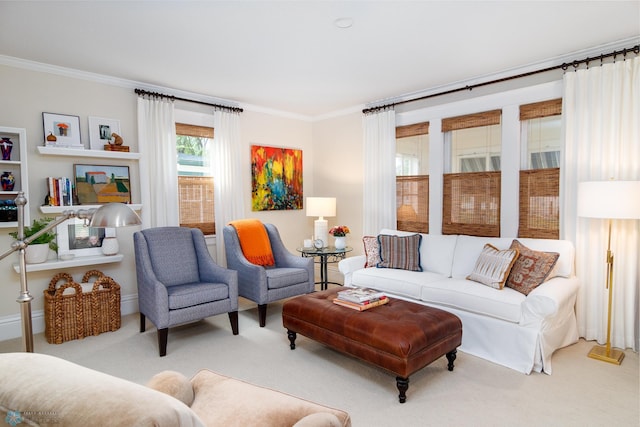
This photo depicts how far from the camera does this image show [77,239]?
3.88m

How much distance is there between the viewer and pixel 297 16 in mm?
2717

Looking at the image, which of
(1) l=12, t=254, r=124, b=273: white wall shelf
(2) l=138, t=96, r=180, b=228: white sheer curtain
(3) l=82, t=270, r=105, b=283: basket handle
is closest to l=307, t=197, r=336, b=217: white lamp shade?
(2) l=138, t=96, r=180, b=228: white sheer curtain

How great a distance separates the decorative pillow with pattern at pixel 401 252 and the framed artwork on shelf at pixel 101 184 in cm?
298

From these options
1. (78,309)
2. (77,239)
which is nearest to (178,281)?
(78,309)

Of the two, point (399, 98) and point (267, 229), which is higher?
point (399, 98)

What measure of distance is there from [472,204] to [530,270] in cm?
127

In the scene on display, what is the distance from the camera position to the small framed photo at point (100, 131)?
395 cm

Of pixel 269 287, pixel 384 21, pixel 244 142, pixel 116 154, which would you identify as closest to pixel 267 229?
pixel 269 287

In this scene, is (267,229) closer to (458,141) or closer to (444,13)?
(458,141)

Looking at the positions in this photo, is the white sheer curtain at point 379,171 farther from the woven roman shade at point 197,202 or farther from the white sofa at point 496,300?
the woven roman shade at point 197,202

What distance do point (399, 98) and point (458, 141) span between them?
1026 millimetres

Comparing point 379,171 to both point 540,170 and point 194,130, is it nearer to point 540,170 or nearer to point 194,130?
point 540,170

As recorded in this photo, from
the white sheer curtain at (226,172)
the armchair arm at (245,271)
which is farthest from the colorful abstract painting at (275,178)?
the armchair arm at (245,271)

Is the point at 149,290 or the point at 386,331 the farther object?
the point at 149,290
